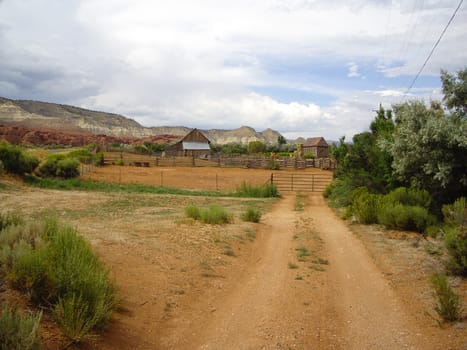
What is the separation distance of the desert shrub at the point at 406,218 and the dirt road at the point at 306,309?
3314 millimetres

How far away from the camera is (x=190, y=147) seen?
99.6 meters

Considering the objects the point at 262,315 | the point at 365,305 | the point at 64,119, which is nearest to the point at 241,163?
the point at 365,305

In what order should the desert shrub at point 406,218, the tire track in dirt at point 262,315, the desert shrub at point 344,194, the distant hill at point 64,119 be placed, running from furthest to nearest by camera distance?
the distant hill at point 64,119
the desert shrub at point 344,194
the desert shrub at point 406,218
the tire track in dirt at point 262,315

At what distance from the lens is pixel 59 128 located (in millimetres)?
142500

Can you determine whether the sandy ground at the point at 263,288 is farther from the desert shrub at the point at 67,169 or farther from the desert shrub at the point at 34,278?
the desert shrub at the point at 67,169

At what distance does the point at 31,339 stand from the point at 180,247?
22.7ft

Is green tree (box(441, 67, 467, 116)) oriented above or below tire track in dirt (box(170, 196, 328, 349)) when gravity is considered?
above

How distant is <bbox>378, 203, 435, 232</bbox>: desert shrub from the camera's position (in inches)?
602

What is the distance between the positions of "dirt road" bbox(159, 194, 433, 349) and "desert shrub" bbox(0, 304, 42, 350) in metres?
2.33

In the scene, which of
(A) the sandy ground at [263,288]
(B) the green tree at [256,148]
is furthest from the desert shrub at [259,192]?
(B) the green tree at [256,148]

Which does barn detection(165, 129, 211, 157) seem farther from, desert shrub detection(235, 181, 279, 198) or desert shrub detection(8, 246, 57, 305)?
desert shrub detection(8, 246, 57, 305)

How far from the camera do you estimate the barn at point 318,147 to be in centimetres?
9288

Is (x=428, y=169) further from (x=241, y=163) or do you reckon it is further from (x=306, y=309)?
(x=241, y=163)

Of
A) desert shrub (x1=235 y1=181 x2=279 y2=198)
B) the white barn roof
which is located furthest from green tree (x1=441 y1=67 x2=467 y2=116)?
the white barn roof
